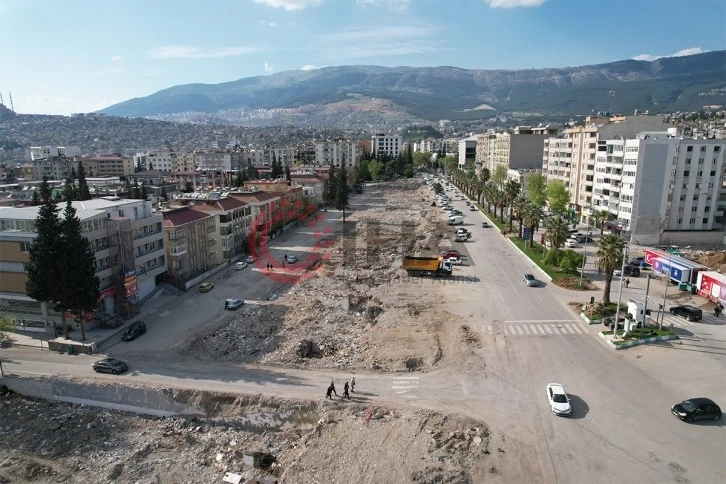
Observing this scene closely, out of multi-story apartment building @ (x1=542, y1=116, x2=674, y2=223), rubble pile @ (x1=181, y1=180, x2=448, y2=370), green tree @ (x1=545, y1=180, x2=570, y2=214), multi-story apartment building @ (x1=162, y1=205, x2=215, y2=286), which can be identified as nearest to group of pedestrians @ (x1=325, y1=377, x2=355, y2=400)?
rubble pile @ (x1=181, y1=180, x2=448, y2=370)

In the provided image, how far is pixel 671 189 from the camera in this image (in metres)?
65.6

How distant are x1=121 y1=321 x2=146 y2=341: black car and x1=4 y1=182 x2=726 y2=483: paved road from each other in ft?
2.47

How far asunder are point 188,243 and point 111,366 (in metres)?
22.0

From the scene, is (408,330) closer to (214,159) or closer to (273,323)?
(273,323)

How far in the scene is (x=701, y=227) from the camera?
221ft

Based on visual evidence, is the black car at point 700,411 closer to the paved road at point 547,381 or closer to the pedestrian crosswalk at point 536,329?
the paved road at point 547,381

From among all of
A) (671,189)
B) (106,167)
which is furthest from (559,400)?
(106,167)

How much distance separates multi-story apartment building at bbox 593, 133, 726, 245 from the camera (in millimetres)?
64500

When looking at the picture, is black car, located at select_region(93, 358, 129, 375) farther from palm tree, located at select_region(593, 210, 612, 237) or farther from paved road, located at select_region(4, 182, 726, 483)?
palm tree, located at select_region(593, 210, 612, 237)

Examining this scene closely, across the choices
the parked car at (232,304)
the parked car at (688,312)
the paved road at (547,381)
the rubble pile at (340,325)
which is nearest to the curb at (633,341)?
the paved road at (547,381)

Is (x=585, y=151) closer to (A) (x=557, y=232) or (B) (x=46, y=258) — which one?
(A) (x=557, y=232)

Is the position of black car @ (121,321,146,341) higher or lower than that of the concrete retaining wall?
higher

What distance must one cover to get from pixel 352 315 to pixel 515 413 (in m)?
19.7

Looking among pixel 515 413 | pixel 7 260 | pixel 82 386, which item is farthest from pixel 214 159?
pixel 515 413
